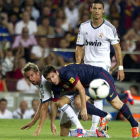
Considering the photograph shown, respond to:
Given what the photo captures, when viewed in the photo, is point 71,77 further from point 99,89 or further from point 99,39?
point 99,39

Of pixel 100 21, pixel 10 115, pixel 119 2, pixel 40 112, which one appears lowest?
pixel 10 115

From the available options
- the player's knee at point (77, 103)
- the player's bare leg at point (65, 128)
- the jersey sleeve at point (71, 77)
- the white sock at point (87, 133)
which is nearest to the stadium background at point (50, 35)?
the player's bare leg at point (65, 128)

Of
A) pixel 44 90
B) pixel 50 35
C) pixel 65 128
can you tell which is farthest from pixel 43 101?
pixel 50 35

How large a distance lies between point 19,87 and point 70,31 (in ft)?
9.50

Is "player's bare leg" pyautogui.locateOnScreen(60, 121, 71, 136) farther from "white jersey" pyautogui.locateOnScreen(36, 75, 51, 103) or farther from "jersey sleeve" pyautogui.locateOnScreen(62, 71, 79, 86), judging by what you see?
"jersey sleeve" pyautogui.locateOnScreen(62, 71, 79, 86)

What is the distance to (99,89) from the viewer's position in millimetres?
7023

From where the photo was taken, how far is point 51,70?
7070mm

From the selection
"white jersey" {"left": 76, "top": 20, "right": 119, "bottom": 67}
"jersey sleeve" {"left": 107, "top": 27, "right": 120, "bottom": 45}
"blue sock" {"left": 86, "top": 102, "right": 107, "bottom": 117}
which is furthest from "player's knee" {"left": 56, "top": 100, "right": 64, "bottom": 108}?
"jersey sleeve" {"left": 107, "top": 27, "right": 120, "bottom": 45}

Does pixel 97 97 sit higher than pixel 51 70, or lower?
lower

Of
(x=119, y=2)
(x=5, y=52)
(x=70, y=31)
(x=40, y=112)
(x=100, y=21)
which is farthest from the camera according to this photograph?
(x=119, y=2)

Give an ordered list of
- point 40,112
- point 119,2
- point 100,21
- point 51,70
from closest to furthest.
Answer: point 51,70 → point 40,112 → point 100,21 → point 119,2

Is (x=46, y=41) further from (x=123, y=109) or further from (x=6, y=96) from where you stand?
(x=123, y=109)

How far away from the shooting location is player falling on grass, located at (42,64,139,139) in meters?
7.03

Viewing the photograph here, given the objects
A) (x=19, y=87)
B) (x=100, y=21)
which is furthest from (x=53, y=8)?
Result: (x=100, y=21)
